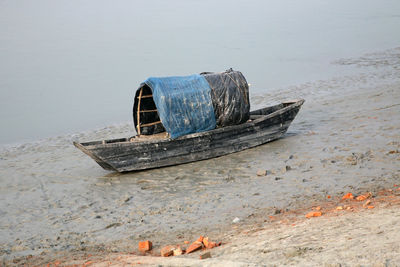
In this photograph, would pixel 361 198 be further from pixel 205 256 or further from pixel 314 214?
pixel 205 256

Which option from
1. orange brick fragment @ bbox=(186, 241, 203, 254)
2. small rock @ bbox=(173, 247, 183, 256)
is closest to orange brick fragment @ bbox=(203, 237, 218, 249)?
orange brick fragment @ bbox=(186, 241, 203, 254)

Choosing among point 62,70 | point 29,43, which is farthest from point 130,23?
point 62,70

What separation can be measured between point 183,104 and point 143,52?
63.7ft

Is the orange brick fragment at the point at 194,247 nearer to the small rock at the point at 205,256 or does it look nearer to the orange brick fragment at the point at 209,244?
the orange brick fragment at the point at 209,244

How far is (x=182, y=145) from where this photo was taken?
11.4m

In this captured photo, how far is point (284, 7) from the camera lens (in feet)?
181

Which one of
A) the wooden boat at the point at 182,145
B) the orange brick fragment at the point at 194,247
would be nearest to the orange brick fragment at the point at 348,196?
the orange brick fragment at the point at 194,247

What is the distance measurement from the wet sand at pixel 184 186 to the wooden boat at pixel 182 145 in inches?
9.7

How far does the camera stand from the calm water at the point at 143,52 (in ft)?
65.1

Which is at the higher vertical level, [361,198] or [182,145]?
[182,145]

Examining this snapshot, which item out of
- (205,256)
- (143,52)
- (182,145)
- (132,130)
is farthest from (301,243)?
(143,52)

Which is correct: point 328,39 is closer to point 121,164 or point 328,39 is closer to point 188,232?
point 121,164

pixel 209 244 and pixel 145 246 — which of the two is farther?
pixel 145 246

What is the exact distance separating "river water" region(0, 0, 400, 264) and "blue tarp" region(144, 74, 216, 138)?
95 centimetres
